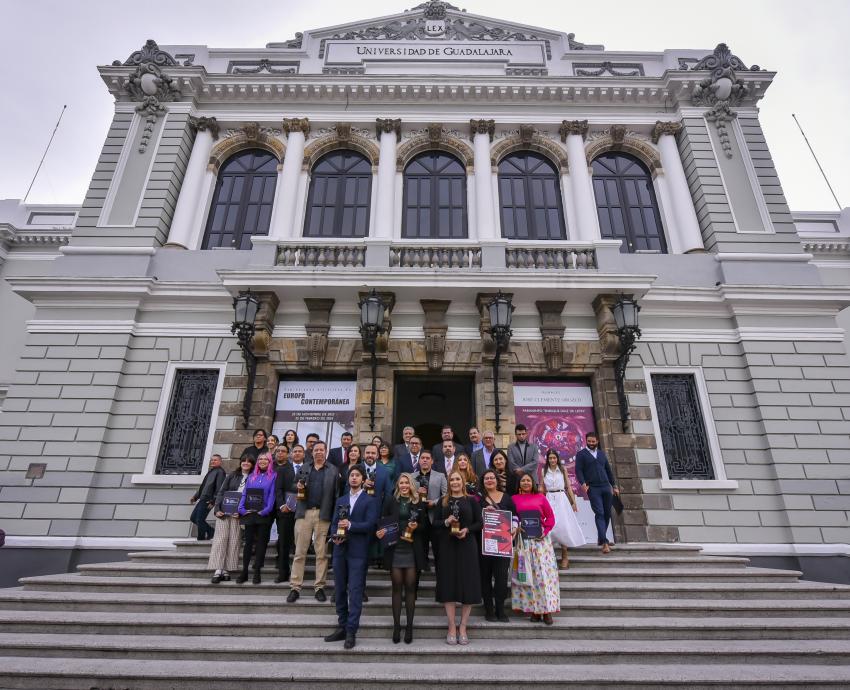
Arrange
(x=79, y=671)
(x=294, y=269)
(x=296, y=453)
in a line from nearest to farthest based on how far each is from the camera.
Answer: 1. (x=79, y=671)
2. (x=296, y=453)
3. (x=294, y=269)

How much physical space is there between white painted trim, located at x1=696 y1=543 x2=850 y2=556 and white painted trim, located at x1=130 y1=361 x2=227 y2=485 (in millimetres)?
10268

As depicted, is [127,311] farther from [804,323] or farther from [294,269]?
[804,323]

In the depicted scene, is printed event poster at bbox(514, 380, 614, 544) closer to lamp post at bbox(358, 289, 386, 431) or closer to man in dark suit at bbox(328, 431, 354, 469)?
lamp post at bbox(358, 289, 386, 431)

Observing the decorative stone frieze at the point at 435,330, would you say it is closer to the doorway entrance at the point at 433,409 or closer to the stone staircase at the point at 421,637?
the doorway entrance at the point at 433,409

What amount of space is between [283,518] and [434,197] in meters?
9.58

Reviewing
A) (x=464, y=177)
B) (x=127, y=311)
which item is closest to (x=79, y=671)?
(x=127, y=311)

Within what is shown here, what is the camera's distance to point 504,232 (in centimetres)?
1296

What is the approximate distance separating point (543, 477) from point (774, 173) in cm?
1135

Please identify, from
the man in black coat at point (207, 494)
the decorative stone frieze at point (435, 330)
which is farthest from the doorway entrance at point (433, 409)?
the man in black coat at point (207, 494)

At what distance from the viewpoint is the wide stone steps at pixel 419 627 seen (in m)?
5.77

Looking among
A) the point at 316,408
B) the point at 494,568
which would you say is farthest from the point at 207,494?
the point at 494,568

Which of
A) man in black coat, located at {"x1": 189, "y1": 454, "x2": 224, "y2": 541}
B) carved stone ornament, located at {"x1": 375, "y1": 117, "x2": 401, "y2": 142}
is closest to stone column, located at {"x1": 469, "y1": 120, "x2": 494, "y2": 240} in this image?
carved stone ornament, located at {"x1": 375, "y1": 117, "x2": 401, "y2": 142}

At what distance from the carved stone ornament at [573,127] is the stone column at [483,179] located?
201 cm

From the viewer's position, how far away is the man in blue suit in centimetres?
546
